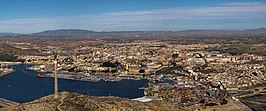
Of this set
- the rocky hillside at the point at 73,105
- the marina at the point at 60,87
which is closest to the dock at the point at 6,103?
the marina at the point at 60,87

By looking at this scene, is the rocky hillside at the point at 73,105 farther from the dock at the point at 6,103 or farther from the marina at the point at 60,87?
the marina at the point at 60,87

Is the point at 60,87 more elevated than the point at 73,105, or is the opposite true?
the point at 73,105

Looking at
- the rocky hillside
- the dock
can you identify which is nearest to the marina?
the dock

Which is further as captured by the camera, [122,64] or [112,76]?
[122,64]

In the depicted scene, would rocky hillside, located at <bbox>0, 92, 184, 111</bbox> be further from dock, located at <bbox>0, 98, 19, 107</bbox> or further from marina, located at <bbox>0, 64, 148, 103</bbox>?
marina, located at <bbox>0, 64, 148, 103</bbox>

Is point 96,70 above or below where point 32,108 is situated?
below

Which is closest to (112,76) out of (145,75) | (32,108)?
(145,75)

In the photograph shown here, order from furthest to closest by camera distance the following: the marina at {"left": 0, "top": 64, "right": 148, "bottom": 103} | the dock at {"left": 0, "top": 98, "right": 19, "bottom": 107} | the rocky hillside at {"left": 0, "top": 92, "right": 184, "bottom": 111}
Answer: the marina at {"left": 0, "top": 64, "right": 148, "bottom": 103} → the dock at {"left": 0, "top": 98, "right": 19, "bottom": 107} → the rocky hillside at {"left": 0, "top": 92, "right": 184, "bottom": 111}

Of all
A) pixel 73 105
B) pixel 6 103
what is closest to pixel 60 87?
pixel 6 103

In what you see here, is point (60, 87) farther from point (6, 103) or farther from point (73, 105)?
point (73, 105)

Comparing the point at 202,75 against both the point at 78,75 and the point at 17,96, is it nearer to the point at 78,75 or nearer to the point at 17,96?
the point at 78,75

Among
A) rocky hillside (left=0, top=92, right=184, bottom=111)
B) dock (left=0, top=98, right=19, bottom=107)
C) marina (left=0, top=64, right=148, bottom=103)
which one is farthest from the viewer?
marina (left=0, top=64, right=148, bottom=103)
